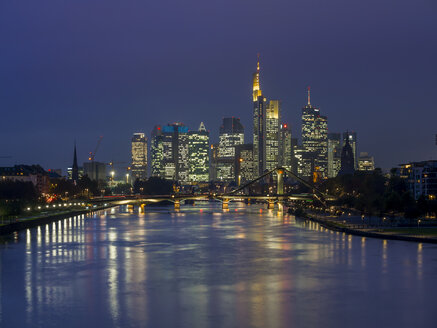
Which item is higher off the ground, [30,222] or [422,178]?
[422,178]

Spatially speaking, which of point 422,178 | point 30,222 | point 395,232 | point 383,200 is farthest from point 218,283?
point 422,178

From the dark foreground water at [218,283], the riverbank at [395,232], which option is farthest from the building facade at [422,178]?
the dark foreground water at [218,283]

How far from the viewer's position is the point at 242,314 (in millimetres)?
31875

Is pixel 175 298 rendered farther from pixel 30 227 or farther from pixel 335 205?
pixel 335 205

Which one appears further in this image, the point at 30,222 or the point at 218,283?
the point at 30,222

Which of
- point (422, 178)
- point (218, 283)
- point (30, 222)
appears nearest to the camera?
point (218, 283)

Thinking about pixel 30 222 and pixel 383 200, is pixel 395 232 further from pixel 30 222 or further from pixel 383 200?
pixel 30 222

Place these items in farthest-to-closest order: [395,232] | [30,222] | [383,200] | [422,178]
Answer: [422,178] < [30,222] < [383,200] < [395,232]

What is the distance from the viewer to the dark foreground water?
31.6 metres

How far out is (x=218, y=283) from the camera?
136 ft

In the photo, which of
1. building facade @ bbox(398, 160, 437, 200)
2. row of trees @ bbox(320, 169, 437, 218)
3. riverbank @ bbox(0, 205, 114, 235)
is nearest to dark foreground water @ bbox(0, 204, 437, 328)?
riverbank @ bbox(0, 205, 114, 235)

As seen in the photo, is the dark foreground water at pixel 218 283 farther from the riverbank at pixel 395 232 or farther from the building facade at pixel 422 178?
the building facade at pixel 422 178

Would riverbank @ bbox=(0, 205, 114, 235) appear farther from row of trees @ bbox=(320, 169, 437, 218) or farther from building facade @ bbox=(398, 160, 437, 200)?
building facade @ bbox=(398, 160, 437, 200)

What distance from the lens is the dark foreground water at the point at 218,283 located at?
31.6m
